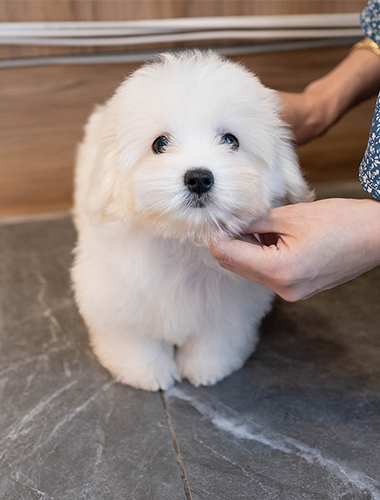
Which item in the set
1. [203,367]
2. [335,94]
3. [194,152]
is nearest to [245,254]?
[194,152]

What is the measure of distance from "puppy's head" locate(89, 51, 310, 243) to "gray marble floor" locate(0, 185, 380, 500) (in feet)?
1.40

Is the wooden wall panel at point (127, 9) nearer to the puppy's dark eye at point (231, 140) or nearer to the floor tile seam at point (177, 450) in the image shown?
the puppy's dark eye at point (231, 140)

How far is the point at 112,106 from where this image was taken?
896mm

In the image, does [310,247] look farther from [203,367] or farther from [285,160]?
[203,367]

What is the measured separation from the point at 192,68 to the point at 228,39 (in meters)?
0.86

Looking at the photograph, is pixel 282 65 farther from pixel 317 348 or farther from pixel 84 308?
pixel 84 308

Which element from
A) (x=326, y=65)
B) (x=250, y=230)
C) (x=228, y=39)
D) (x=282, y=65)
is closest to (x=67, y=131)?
(x=228, y=39)

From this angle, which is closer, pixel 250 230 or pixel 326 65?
pixel 250 230

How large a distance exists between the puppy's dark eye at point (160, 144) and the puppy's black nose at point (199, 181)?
0.39ft

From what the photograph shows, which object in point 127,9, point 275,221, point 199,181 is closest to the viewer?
point 199,181

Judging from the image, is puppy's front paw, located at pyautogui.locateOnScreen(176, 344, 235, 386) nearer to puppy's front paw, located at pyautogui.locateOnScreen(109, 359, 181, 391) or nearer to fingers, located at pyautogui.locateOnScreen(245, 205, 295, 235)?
puppy's front paw, located at pyautogui.locateOnScreen(109, 359, 181, 391)

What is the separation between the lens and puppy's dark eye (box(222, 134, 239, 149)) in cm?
83

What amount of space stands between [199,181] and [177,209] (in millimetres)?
54

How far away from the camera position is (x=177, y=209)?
0.73 meters
